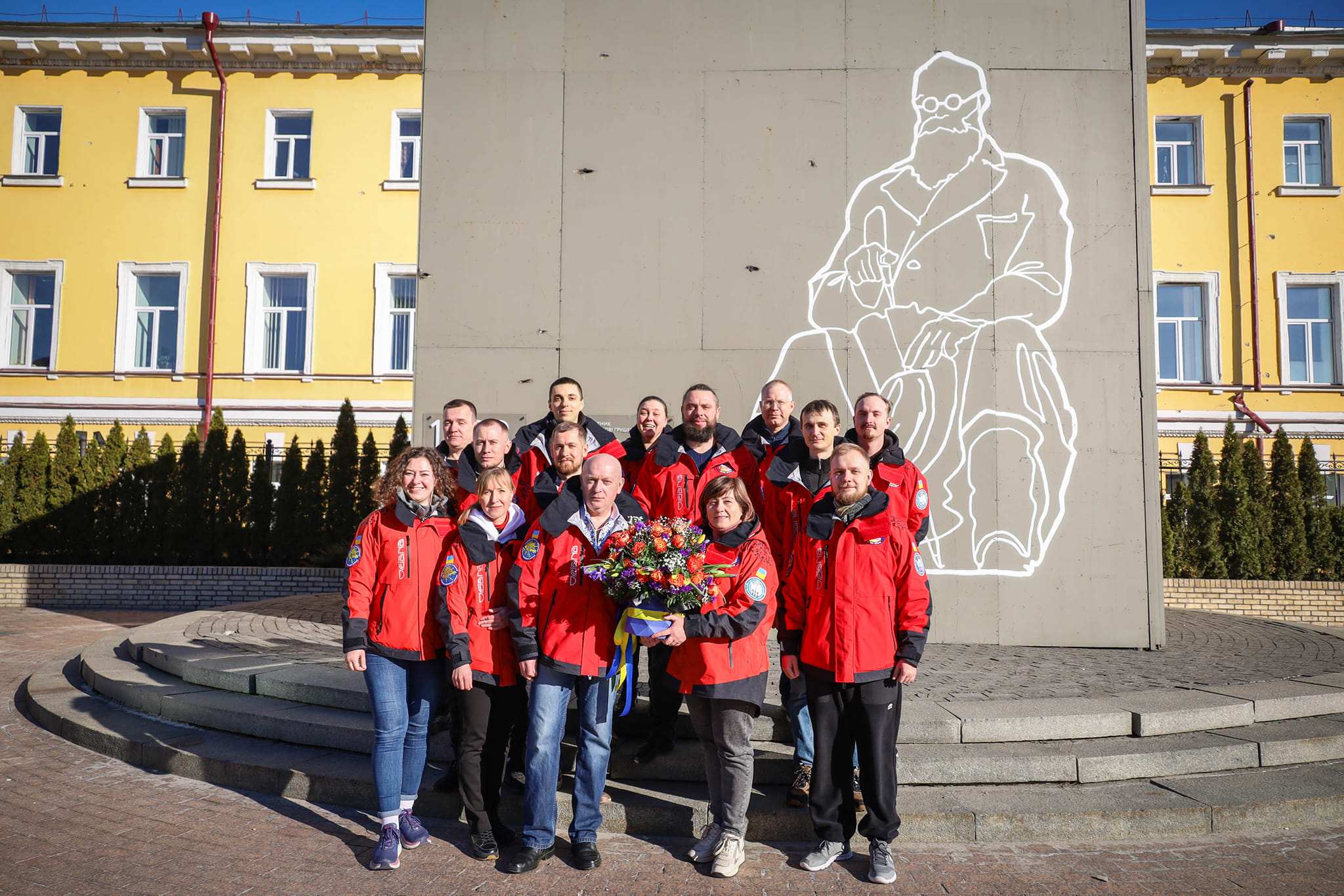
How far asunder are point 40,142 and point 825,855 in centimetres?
2348

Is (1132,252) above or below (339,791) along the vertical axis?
above

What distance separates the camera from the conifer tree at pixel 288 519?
537 inches

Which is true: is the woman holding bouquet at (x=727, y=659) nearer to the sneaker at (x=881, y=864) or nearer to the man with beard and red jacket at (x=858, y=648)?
the man with beard and red jacket at (x=858, y=648)

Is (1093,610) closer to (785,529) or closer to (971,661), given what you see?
(971,661)

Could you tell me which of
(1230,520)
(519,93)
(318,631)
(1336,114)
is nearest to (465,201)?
(519,93)

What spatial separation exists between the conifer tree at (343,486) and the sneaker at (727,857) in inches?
443

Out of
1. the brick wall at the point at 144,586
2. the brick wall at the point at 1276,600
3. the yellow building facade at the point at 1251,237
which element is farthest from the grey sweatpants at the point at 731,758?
the yellow building facade at the point at 1251,237

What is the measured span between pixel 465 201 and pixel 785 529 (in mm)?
5466

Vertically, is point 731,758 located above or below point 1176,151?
below

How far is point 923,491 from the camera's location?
16.8 ft

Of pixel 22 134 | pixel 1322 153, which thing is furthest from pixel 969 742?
pixel 22 134

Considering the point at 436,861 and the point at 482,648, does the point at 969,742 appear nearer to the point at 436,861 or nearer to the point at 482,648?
the point at 482,648

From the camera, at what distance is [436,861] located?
4074 millimetres

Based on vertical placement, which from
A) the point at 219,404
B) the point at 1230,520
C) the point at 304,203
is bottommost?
the point at 1230,520
